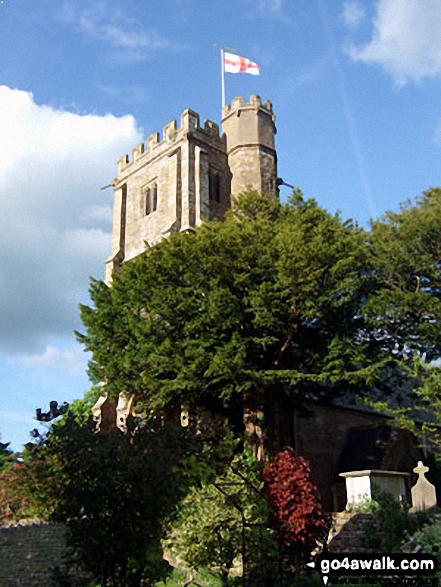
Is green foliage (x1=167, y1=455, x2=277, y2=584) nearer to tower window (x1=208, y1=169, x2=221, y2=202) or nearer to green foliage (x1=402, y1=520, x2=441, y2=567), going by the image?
green foliage (x1=402, y1=520, x2=441, y2=567)

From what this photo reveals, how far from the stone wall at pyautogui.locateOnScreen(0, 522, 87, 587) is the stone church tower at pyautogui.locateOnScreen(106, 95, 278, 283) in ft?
69.0

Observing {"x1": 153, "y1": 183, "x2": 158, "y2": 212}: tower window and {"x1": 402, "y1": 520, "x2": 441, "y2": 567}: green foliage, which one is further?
{"x1": 153, "y1": 183, "x2": 158, "y2": 212}: tower window

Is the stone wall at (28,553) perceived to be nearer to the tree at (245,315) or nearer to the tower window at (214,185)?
the tree at (245,315)

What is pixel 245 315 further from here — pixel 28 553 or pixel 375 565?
pixel 375 565

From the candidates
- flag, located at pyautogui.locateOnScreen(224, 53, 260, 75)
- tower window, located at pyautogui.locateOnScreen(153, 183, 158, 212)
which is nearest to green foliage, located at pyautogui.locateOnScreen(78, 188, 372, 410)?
tower window, located at pyautogui.locateOnScreen(153, 183, 158, 212)

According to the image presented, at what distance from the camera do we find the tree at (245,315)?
22.1 meters

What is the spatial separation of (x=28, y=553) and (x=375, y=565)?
31.7 ft

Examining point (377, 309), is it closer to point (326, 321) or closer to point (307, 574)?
point (326, 321)

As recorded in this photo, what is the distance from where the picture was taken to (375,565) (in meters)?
12.2

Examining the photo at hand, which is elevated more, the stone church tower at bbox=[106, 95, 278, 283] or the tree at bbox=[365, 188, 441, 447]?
the stone church tower at bbox=[106, 95, 278, 283]

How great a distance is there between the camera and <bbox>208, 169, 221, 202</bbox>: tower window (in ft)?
124

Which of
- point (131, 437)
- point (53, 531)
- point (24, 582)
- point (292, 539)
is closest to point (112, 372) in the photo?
point (53, 531)

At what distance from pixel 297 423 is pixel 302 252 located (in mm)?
11923

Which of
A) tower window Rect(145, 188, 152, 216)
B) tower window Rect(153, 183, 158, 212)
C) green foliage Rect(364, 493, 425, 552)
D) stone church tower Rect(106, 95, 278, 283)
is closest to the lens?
green foliage Rect(364, 493, 425, 552)
